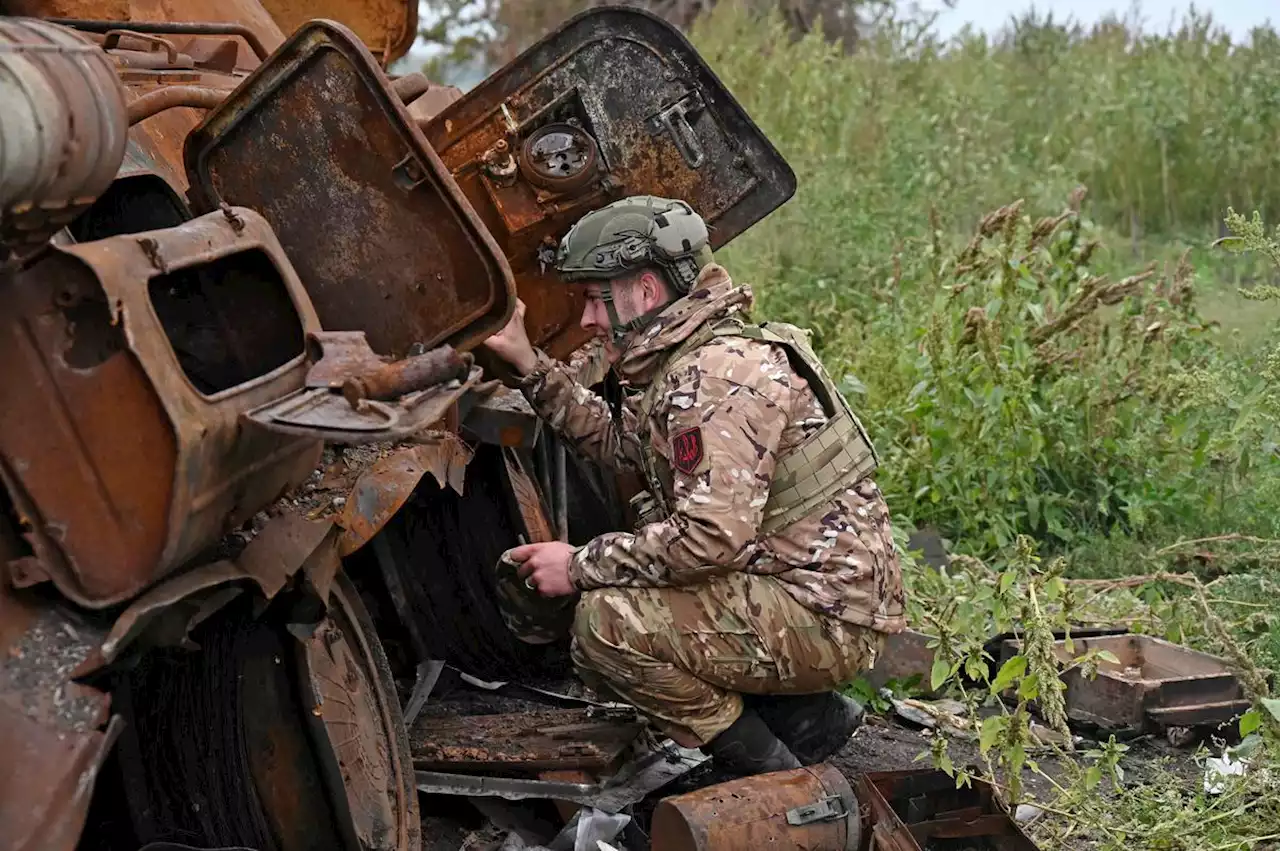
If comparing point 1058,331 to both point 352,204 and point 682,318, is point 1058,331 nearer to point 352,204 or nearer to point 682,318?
point 682,318

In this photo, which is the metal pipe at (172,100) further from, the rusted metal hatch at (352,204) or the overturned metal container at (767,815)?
the overturned metal container at (767,815)

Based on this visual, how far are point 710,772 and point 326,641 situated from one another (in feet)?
4.57

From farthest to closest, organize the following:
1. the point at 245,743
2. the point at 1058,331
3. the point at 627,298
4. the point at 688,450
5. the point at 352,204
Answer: the point at 1058,331 → the point at 627,298 → the point at 688,450 → the point at 352,204 → the point at 245,743

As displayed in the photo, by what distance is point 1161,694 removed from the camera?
504 cm

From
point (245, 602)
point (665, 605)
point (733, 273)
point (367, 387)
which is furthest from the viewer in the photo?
point (733, 273)

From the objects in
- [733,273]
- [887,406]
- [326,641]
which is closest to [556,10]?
[733,273]

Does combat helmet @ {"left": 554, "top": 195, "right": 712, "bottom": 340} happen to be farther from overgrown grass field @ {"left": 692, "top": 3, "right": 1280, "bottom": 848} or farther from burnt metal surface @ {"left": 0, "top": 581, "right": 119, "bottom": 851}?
burnt metal surface @ {"left": 0, "top": 581, "right": 119, "bottom": 851}

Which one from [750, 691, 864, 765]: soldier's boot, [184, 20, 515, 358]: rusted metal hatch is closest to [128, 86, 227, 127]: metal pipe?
[184, 20, 515, 358]: rusted metal hatch

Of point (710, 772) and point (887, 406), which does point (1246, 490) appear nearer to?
point (887, 406)

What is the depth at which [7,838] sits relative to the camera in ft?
8.41

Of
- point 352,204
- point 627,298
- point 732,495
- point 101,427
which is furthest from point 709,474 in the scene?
point 101,427

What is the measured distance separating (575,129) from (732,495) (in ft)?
4.07

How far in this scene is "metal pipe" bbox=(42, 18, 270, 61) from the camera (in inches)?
160

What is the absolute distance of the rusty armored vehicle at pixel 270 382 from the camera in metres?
2.68
